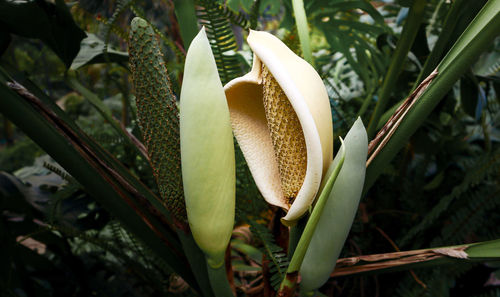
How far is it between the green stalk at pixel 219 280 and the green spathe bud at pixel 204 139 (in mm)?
50

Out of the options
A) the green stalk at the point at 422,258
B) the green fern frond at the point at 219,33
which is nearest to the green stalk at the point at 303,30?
the green fern frond at the point at 219,33

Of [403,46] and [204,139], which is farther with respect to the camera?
[403,46]

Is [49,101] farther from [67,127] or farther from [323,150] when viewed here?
[323,150]

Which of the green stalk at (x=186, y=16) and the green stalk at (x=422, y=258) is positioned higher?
the green stalk at (x=186, y=16)

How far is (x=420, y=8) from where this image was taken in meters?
0.34

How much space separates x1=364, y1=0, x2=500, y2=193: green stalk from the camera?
245 mm

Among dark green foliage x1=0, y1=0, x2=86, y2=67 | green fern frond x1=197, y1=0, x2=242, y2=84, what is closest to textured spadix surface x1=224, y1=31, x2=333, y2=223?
green fern frond x1=197, y1=0, x2=242, y2=84

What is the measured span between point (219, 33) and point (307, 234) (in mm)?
263

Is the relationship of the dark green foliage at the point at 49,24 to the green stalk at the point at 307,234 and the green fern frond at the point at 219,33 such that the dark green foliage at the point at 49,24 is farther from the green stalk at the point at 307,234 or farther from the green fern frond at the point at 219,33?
the green stalk at the point at 307,234

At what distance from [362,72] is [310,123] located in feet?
1.23

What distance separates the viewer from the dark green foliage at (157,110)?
0.79 feet

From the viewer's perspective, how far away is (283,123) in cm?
26

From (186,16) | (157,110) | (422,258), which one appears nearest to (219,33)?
(186,16)

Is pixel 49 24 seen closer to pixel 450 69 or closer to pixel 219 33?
pixel 219 33
